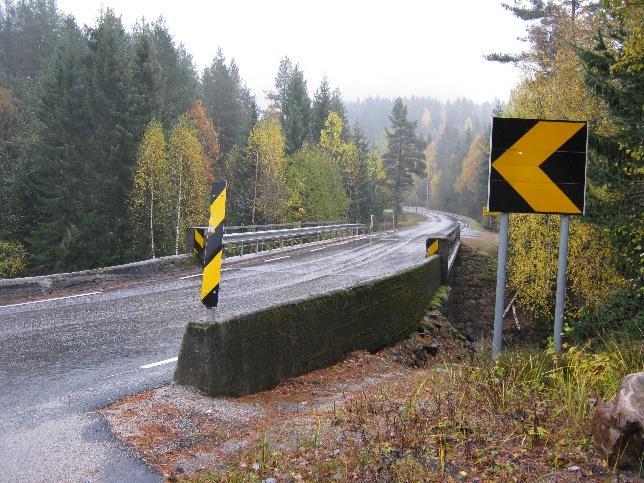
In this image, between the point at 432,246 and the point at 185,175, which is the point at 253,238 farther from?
the point at 185,175

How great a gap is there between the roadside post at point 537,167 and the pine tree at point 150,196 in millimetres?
31302

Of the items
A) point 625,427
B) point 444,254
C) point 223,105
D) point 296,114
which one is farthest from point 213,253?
point 223,105

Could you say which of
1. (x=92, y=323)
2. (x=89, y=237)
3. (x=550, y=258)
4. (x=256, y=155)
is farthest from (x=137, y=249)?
(x=92, y=323)

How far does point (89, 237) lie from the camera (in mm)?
33656

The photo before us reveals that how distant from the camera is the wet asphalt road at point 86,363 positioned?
12.3 ft

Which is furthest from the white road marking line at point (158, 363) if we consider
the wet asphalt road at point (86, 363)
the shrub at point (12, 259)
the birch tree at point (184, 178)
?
the shrub at point (12, 259)

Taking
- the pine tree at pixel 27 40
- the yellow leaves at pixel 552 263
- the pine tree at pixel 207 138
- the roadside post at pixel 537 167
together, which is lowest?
the yellow leaves at pixel 552 263

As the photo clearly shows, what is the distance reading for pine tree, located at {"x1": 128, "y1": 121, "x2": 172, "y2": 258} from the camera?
34719 mm

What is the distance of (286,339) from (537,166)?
3.29 metres

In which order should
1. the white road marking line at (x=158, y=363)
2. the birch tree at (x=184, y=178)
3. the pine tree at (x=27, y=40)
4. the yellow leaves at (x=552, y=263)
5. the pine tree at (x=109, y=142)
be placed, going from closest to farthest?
the white road marking line at (x=158, y=363), the yellow leaves at (x=552, y=263), the pine tree at (x=109, y=142), the birch tree at (x=184, y=178), the pine tree at (x=27, y=40)

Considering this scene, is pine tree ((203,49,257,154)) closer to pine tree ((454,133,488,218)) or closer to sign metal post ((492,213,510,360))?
pine tree ((454,133,488,218))

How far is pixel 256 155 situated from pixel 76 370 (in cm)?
3766

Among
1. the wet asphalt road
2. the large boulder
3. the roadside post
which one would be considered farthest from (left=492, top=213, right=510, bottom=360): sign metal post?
the wet asphalt road

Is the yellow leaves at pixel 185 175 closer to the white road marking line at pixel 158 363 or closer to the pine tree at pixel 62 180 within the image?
the pine tree at pixel 62 180
